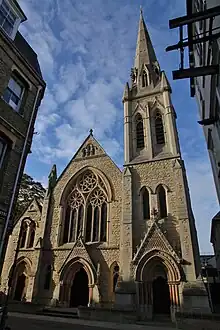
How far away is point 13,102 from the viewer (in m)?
8.96

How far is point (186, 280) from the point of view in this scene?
14.2 m

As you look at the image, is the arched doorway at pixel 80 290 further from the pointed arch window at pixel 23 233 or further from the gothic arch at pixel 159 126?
the gothic arch at pixel 159 126

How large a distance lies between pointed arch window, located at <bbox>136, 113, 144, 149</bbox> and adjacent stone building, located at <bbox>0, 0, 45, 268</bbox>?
1328 centimetres

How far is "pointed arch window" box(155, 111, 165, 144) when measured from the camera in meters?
21.4

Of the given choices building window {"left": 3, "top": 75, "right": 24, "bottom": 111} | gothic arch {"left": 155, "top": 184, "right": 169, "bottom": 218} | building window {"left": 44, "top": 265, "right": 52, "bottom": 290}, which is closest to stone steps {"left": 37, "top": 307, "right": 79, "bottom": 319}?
building window {"left": 44, "top": 265, "right": 52, "bottom": 290}

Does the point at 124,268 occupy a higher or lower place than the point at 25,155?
lower

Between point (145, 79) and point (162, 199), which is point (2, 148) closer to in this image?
point (162, 199)

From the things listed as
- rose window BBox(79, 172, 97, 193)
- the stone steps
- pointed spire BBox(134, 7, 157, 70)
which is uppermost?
pointed spire BBox(134, 7, 157, 70)

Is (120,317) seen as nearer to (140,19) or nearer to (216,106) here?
(216,106)

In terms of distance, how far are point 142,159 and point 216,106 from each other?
47.5ft

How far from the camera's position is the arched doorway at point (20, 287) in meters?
18.9

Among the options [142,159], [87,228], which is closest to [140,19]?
[142,159]

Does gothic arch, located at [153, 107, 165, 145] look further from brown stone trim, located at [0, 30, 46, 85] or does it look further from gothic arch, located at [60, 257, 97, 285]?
brown stone trim, located at [0, 30, 46, 85]

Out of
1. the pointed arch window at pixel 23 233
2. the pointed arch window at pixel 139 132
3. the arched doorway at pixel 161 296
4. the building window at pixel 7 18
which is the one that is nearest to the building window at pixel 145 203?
the arched doorway at pixel 161 296
